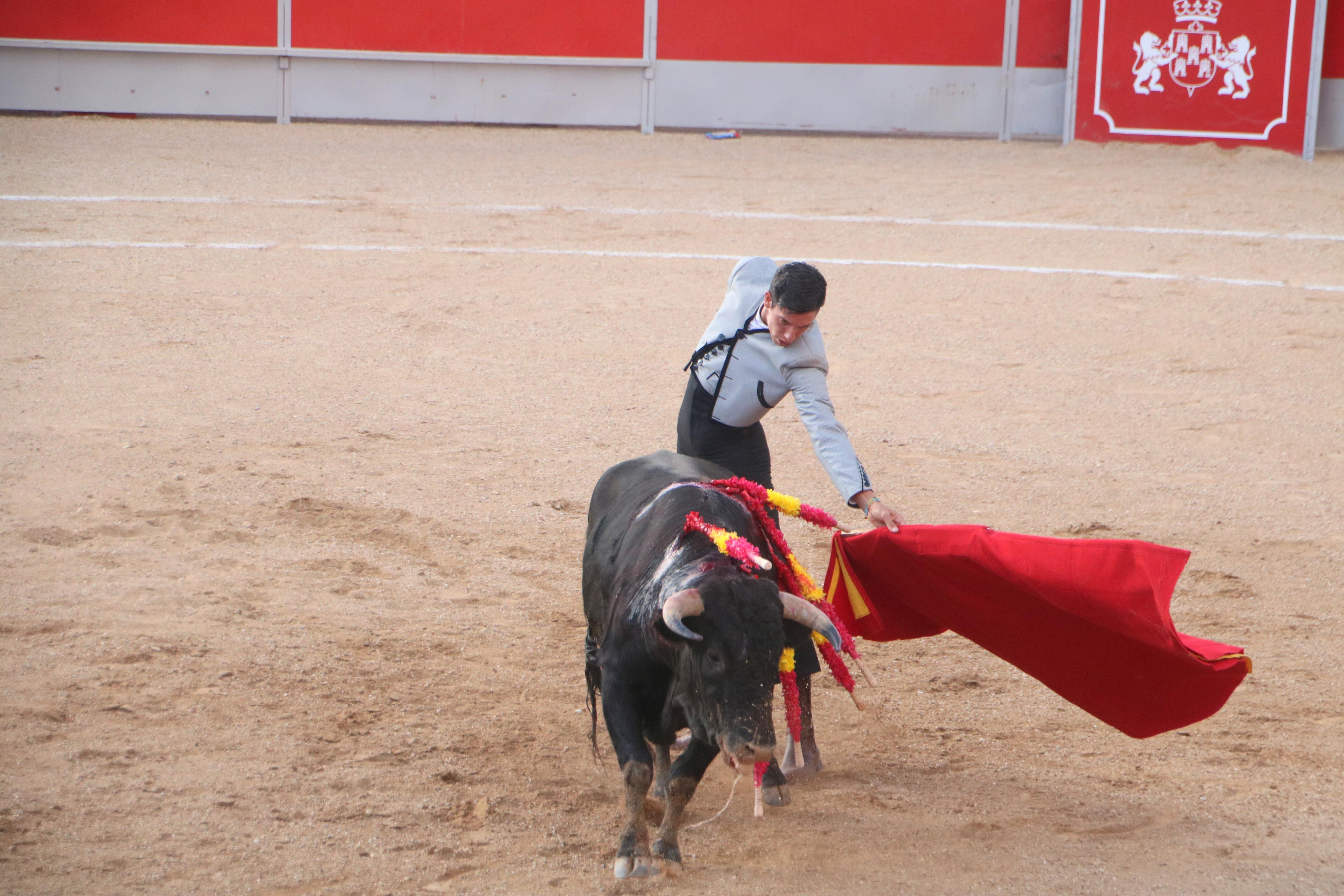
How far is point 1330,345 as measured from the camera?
767 centimetres

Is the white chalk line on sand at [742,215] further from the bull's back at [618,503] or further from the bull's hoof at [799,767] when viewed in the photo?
the bull's hoof at [799,767]

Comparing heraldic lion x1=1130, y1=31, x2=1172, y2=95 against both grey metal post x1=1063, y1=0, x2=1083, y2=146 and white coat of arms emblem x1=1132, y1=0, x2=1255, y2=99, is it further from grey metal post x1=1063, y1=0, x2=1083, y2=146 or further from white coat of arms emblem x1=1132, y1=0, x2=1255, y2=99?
grey metal post x1=1063, y1=0, x2=1083, y2=146

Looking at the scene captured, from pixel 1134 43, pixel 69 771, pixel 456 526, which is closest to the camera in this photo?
pixel 69 771

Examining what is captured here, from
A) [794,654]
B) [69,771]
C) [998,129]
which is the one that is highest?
[998,129]

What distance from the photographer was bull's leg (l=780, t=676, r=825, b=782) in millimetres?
3543

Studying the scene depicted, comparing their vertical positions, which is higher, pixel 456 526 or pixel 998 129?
pixel 998 129

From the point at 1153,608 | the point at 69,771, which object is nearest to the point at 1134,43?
the point at 1153,608

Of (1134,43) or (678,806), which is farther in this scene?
(1134,43)

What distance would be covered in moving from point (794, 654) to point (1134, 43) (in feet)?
38.0

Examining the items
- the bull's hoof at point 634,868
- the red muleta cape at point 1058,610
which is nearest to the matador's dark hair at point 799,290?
the red muleta cape at point 1058,610

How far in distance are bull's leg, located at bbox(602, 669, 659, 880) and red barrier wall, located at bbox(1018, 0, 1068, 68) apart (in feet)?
40.7

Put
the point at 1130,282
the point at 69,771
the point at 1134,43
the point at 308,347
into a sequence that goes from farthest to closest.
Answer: the point at 1134,43
the point at 1130,282
the point at 308,347
the point at 69,771

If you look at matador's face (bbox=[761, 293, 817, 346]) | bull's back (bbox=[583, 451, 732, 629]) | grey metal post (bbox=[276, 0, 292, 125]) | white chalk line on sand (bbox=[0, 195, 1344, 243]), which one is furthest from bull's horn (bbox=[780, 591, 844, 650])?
grey metal post (bbox=[276, 0, 292, 125])

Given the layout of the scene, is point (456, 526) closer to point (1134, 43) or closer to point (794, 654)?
point (794, 654)
